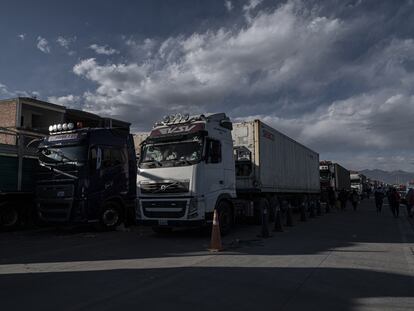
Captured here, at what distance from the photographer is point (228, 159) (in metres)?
12.9

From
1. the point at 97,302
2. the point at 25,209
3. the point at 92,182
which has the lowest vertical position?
the point at 97,302

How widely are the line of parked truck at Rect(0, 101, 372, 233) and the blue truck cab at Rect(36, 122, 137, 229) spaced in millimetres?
30

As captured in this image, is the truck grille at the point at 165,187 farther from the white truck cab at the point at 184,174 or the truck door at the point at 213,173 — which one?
the truck door at the point at 213,173

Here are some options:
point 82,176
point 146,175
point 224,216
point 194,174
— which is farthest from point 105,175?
point 224,216

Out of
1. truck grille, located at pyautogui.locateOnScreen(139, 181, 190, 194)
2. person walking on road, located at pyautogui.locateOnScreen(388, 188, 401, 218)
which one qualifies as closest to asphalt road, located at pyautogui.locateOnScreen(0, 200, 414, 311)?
truck grille, located at pyautogui.locateOnScreen(139, 181, 190, 194)

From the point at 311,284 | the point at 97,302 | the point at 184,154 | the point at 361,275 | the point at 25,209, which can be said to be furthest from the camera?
the point at 25,209

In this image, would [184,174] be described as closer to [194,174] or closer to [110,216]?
[194,174]

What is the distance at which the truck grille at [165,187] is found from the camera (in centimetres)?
1114

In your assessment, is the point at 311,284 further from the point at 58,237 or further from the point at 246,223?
the point at 246,223

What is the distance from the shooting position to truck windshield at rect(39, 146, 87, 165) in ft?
41.3

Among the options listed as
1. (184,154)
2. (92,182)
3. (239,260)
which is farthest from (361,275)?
(92,182)

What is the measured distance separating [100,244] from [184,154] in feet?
10.9

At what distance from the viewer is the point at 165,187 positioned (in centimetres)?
1134

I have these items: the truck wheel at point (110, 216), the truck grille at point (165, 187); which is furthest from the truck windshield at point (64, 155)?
the truck grille at point (165, 187)
